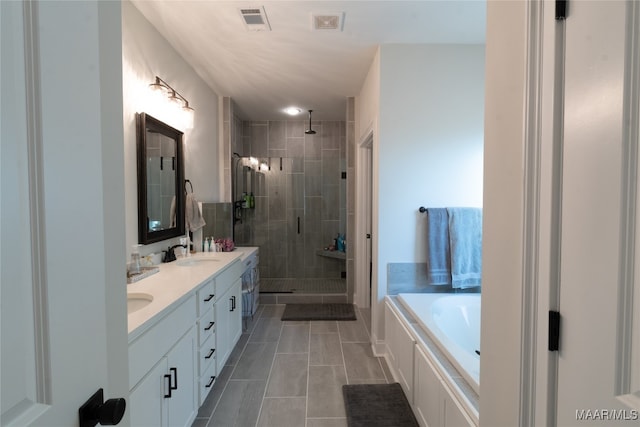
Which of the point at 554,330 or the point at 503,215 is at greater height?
the point at 503,215

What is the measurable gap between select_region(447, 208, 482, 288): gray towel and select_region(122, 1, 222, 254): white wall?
7.94ft

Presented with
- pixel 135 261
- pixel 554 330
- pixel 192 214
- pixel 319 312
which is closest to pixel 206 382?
pixel 135 261

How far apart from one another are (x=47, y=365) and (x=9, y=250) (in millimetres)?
191

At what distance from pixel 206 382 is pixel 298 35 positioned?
2627 millimetres

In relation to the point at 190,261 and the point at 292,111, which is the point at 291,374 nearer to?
the point at 190,261

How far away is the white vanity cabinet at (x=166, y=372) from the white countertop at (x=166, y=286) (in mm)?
56

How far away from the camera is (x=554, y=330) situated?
74cm

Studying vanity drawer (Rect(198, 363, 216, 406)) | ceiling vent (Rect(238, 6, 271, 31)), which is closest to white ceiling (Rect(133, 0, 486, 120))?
ceiling vent (Rect(238, 6, 271, 31))

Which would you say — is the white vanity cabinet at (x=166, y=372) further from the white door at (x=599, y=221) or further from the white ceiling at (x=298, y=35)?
the white ceiling at (x=298, y=35)

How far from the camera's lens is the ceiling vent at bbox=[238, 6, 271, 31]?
6.77 feet

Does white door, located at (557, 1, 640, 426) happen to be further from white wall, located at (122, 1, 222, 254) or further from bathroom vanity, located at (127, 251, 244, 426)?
white wall, located at (122, 1, 222, 254)

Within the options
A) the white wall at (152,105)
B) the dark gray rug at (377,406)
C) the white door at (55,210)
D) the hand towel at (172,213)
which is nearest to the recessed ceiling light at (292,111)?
the white wall at (152,105)

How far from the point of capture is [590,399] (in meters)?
0.65

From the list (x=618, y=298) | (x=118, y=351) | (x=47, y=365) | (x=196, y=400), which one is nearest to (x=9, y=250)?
(x=47, y=365)
